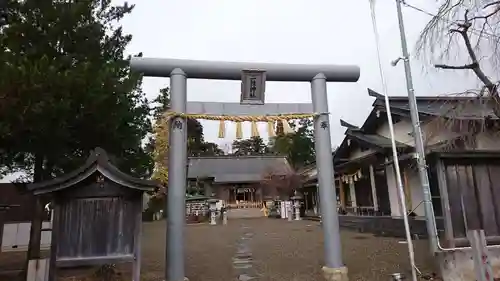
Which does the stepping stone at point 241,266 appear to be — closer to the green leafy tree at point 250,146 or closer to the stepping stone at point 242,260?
the stepping stone at point 242,260

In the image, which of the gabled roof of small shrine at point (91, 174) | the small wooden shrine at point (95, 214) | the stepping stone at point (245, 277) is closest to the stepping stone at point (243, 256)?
the stepping stone at point (245, 277)

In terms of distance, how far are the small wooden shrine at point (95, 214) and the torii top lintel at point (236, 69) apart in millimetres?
2446

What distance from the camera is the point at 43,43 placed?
8.90 metres

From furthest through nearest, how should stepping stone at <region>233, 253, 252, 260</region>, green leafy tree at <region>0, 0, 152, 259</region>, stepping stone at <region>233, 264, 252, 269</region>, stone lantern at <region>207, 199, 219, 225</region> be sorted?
stone lantern at <region>207, 199, 219, 225</region> < stepping stone at <region>233, 253, 252, 260</region> < stepping stone at <region>233, 264, 252, 269</region> < green leafy tree at <region>0, 0, 152, 259</region>

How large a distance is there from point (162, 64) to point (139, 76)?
586 mm

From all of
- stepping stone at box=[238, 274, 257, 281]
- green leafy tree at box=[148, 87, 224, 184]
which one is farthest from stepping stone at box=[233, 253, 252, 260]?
green leafy tree at box=[148, 87, 224, 184]

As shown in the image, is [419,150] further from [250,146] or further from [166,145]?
[250,146]

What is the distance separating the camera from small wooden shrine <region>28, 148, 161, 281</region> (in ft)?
22.4

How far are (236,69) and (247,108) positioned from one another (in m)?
0.97

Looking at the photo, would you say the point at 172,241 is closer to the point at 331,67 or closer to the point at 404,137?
the point at 331,67

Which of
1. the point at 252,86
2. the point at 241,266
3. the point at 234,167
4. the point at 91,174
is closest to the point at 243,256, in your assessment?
the point at 241,266

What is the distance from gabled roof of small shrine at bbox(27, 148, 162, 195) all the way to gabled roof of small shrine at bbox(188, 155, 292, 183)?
35356 millimetres

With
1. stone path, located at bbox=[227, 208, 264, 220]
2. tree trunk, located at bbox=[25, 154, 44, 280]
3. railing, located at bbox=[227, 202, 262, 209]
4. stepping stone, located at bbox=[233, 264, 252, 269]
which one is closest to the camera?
tree trunk, located at bbox=[25, 154, 44, 280]

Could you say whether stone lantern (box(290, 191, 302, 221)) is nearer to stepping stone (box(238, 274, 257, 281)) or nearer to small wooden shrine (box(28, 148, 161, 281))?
stepping stone (box(238, 274, 257, 281))
